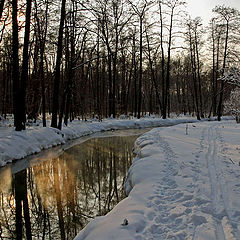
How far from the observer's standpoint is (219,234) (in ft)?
10.6

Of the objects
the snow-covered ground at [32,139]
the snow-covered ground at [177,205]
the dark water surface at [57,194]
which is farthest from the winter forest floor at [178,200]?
the dark water surface at [57,194]

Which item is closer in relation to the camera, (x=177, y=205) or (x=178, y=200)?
(x=177, y=205)

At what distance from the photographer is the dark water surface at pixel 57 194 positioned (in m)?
4.55

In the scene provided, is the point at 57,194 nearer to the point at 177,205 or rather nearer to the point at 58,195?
the point at 58,195

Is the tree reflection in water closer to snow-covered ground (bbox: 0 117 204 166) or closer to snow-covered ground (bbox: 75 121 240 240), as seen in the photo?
snow-covered ground (bbox: 75 121 240 240)

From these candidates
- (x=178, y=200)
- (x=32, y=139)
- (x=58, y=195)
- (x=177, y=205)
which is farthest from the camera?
(x=32, y=139)

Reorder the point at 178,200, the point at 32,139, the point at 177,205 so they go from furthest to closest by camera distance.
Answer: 1. the point at 32,139
2. the point at 178,200
3. the point at 177,205

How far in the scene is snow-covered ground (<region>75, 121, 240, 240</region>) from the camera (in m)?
3.32

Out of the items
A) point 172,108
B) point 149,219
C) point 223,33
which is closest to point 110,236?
point 149,219

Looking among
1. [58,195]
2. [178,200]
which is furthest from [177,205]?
[58,195]

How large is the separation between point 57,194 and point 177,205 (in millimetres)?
3224

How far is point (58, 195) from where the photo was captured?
6.07 metres

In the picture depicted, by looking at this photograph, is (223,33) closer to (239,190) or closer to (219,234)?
(239,190)

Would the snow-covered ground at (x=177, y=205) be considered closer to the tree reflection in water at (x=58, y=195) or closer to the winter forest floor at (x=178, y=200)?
the winter forest floor at (x=178, y=200)
